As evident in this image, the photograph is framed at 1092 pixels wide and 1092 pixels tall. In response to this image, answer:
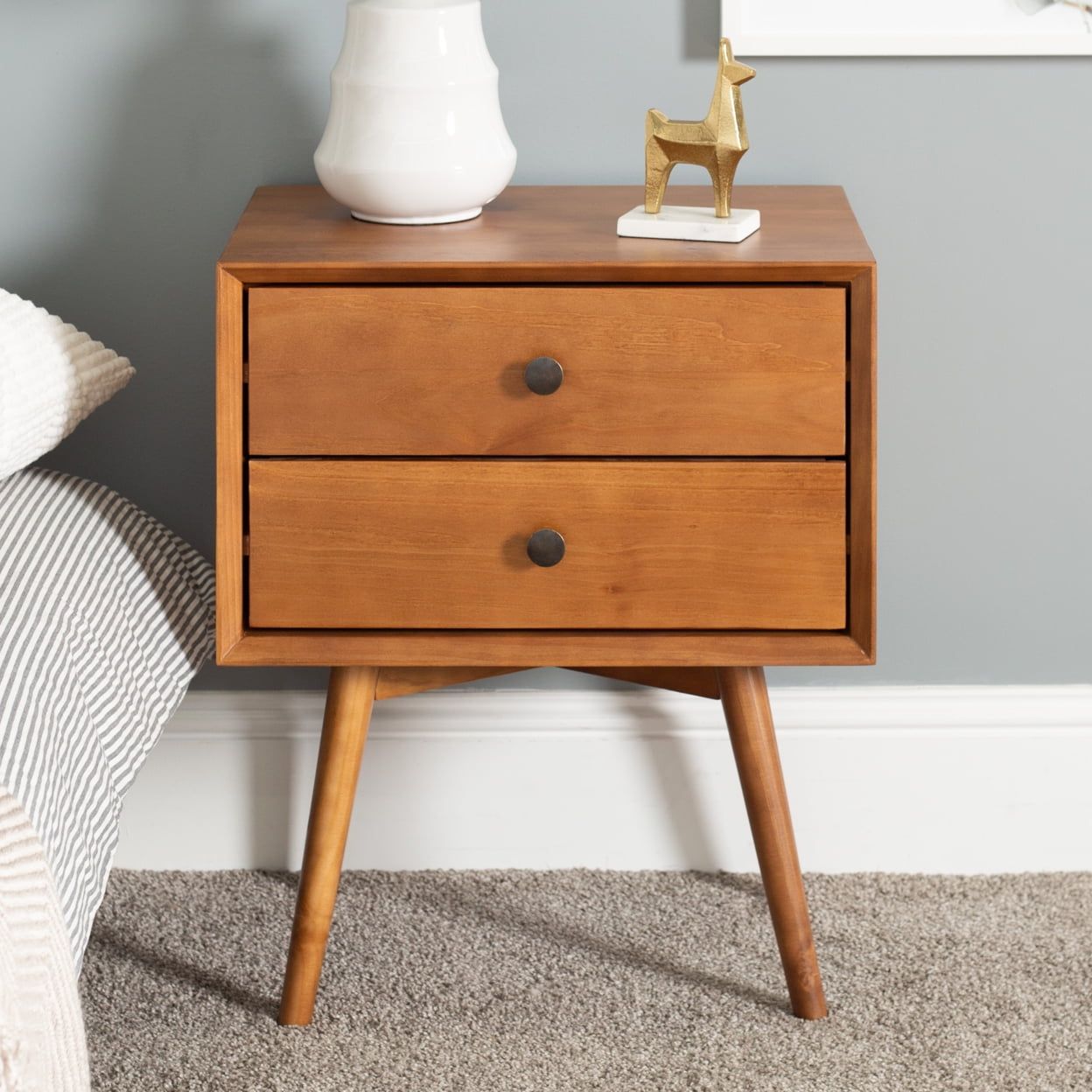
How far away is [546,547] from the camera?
3.54ft

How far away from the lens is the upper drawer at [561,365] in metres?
1.05

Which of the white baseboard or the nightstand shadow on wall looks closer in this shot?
the nightstand shadow on wall

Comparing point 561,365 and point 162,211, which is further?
point 162,211

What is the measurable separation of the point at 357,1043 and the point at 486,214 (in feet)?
2.42

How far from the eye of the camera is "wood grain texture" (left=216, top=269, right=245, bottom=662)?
3.43 ft

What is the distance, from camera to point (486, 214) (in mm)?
1219

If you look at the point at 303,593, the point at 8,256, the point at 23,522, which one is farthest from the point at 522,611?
the point at 8,256

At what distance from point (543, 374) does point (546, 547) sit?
0.13 m

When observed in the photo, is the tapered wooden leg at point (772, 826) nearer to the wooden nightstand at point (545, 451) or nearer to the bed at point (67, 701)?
the wooden nightstand at point (545, 451)

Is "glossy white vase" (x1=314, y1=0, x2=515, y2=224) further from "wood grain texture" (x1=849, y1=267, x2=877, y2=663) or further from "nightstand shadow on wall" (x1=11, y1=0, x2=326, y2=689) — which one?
"wood grain texture" (x1=849, y1=267, x2=877, y2=663)

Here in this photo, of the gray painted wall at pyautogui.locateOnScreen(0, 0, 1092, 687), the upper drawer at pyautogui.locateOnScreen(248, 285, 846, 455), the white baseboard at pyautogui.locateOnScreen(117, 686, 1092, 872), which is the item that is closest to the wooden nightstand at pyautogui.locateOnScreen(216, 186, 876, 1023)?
the upper drawer at pyautogui.locateOnScreen(248, 285, 846, 455)

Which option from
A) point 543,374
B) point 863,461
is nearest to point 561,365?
point 543,374

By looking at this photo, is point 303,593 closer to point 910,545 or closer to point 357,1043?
point 357,1043

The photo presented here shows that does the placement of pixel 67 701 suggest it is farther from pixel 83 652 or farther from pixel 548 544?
pixel 548 544
